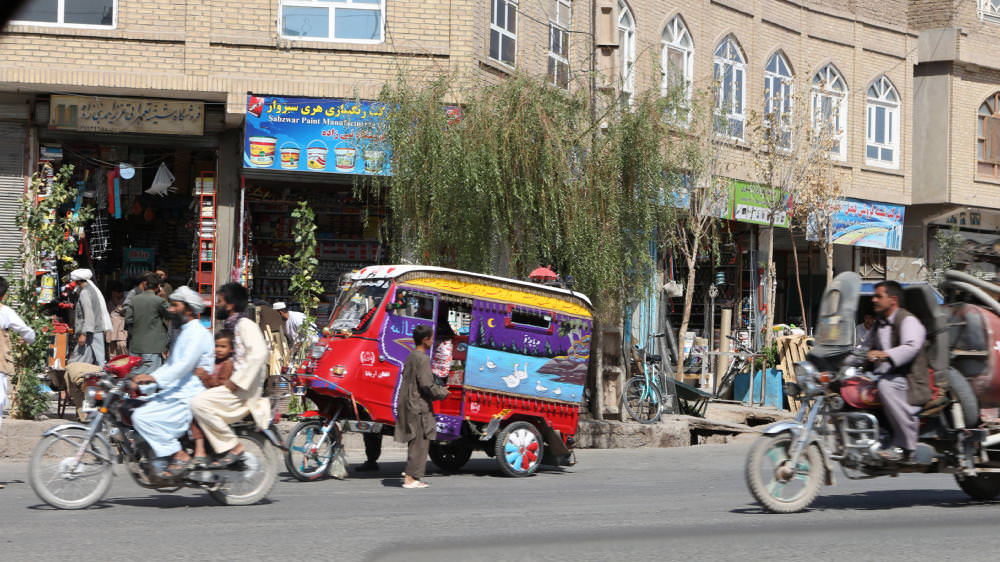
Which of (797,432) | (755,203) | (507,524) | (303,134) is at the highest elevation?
(303,134)

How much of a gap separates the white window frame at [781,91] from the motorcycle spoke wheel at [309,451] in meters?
15.9

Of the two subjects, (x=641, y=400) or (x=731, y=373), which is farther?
(x=731, y=373)

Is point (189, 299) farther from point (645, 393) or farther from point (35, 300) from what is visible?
point (645, 393)

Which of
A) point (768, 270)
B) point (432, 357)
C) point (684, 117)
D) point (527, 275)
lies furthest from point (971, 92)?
point (432, 357)

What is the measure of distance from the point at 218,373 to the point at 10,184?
9883mm

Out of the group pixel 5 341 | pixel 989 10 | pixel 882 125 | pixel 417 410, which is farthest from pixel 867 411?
pixel 989 10

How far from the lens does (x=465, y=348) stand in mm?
11914

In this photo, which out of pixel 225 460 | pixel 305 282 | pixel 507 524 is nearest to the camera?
pixel 507 524

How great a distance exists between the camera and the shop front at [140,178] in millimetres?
17391

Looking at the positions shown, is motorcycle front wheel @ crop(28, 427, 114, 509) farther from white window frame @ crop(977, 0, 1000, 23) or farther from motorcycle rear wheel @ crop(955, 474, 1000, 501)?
white window frame @ crop(977, 0, 1000, 23)

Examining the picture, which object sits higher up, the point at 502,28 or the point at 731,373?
the point at 502,28

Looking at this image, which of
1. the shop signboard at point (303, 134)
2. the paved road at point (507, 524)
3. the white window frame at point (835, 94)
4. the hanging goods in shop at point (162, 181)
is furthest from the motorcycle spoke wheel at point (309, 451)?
the white window frame at point (835, 94)

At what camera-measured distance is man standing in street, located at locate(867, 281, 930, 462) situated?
27.9ft

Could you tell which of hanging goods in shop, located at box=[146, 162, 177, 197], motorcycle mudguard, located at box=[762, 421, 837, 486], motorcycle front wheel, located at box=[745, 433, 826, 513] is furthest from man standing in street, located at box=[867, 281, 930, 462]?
hanging goods in shop, located at box=[146, 162, 177, 197]
